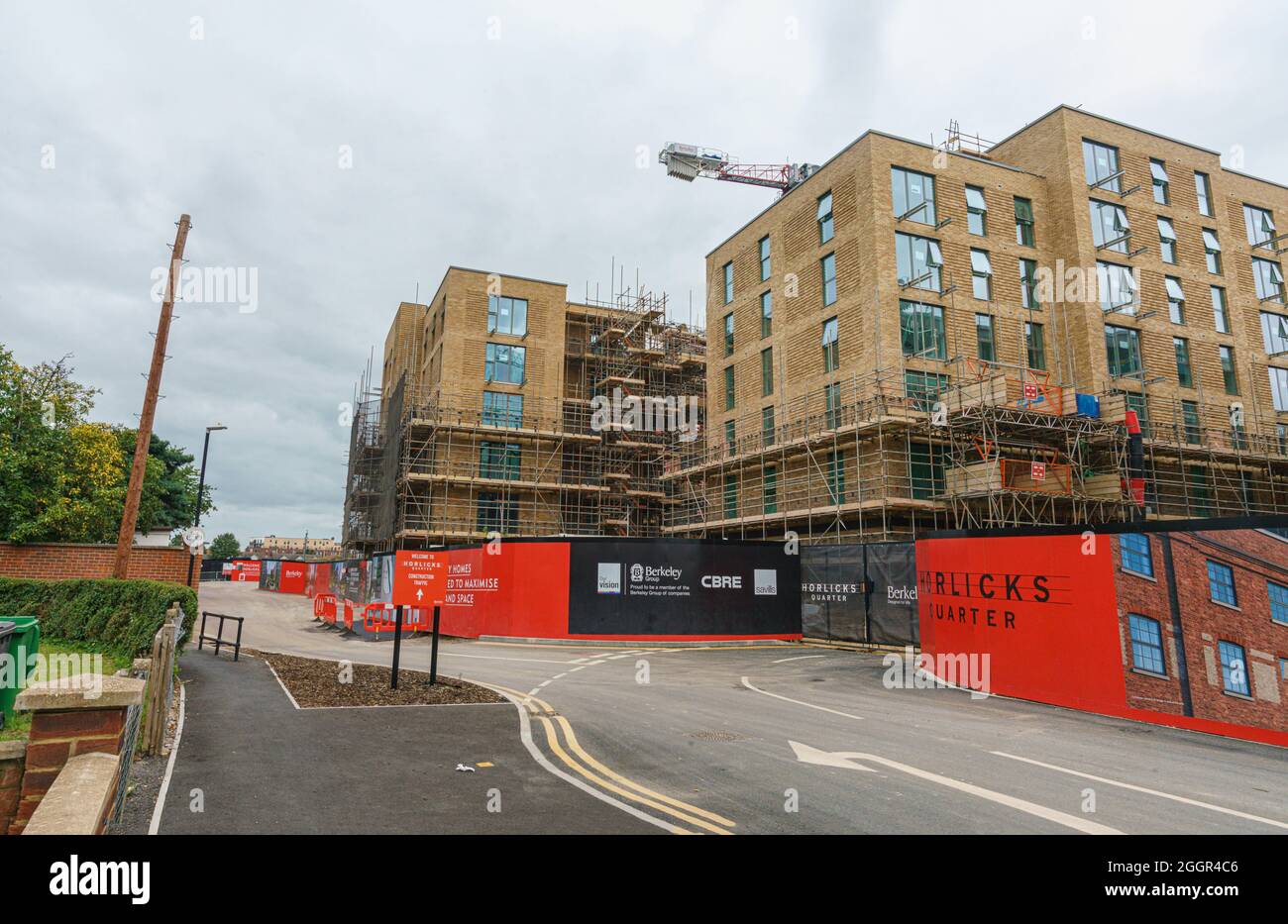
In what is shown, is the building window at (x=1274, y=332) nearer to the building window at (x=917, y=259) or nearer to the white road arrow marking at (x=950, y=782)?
the building window at (x=917, y=259)

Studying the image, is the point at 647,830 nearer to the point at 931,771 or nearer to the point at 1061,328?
the point at 931,771

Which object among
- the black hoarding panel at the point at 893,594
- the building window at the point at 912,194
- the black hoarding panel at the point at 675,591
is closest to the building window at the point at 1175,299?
the building window at the point at 912,194

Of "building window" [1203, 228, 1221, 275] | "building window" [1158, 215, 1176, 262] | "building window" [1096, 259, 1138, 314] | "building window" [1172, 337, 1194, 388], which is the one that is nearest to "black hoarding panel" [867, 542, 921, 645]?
"building window" [1096, 259, 1138, 314]

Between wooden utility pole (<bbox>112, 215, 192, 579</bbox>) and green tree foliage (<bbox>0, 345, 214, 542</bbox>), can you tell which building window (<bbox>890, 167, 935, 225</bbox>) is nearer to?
wooden utility pole (<bbox>112, 215, 192, 579</bbox>)

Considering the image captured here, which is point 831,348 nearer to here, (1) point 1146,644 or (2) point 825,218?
(2) point 825,218

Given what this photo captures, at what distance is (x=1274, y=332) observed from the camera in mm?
36875

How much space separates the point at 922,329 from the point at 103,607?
1127 inches

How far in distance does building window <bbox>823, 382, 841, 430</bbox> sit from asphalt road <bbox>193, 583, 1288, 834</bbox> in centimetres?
1485

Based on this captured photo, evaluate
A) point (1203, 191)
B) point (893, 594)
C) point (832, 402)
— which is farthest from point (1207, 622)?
point (1203, 191)

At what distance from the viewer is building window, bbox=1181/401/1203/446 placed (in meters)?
32.0

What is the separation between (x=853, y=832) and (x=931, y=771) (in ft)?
9.03
